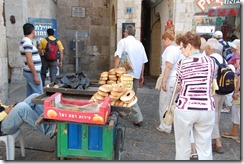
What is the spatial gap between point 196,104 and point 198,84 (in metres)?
0.19

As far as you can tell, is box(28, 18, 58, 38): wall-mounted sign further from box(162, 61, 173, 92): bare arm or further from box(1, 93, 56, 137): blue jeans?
box(1, 93, 56, 137): blue jeans

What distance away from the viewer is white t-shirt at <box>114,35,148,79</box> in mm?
4551

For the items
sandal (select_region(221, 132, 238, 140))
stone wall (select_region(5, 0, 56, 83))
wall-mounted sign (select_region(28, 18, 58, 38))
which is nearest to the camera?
sandal (select_region(221, 132, 238, 140))

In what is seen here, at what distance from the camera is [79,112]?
8.03ft

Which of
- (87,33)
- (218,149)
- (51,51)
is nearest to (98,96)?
(218,149)

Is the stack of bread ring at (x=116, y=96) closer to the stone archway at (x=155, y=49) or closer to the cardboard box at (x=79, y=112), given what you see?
the cardboard box at (x=79, y=112)

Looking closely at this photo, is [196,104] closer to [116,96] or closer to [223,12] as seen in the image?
[116,96]

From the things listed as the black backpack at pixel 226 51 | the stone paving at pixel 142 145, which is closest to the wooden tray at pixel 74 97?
the stone paving at pixel 142 145

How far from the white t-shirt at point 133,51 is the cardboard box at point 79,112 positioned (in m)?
2.03

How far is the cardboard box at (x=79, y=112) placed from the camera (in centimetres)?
241

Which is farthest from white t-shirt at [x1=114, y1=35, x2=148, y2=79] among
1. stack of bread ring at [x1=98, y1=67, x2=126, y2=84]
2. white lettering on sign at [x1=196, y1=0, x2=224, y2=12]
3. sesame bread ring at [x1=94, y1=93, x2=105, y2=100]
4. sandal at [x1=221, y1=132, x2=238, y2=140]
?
white lettering on sign at [x1=196, y1=0, x2=224, y2=12]

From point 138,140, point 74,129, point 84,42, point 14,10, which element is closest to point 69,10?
point 84,42

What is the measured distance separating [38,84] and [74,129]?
1964mm

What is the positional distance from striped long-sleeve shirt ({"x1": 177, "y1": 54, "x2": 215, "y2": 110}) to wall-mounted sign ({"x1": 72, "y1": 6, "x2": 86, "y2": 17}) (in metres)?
8.87
